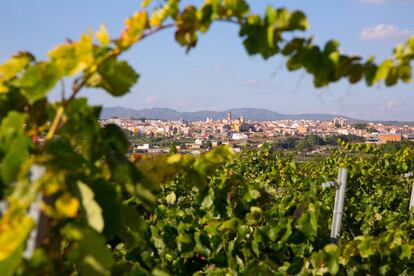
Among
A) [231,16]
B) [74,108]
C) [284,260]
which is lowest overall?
[284,260]

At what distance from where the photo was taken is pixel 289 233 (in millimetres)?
2490

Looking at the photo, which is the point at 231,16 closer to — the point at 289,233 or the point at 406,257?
the point at 289,233

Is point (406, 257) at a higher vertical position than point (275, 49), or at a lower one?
lower

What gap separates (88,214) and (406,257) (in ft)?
6.14

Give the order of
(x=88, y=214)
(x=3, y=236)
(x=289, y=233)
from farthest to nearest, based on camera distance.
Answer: (x=289, y=233)
(x=88, y=214)
(x=3, y=236)

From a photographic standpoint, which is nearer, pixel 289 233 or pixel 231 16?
pixel 231 16

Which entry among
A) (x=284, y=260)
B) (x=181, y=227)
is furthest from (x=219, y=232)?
(x=284, y=260)

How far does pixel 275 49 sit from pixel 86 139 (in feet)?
1.59

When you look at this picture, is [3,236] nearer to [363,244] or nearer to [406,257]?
[363,244]

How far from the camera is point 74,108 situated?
3.61 feet

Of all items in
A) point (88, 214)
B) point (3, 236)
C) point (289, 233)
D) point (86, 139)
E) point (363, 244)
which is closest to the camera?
point (3, 236)

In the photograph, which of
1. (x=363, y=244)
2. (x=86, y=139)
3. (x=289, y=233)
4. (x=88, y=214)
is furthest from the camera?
(x=289, y=233)

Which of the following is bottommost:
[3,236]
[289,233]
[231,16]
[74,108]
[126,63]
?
[289,233]

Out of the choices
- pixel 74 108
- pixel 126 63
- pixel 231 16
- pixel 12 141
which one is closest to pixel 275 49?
pixel 231 16
